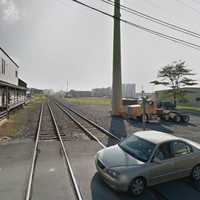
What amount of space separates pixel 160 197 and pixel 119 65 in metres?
19.6

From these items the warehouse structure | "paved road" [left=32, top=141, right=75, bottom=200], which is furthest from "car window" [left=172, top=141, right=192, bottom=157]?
the warehouse structure

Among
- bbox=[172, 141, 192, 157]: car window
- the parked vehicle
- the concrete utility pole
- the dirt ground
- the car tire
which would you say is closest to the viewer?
bbox=[172, 141, 192, 157]: car window

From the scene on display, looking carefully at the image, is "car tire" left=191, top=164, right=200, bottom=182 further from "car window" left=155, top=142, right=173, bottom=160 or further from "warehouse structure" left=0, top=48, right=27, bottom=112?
"warehouse structure" left=0, top=48, right=27, bottom=112

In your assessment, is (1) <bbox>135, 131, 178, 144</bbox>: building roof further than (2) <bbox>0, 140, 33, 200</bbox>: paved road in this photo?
Yes

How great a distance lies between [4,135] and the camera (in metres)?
11.7

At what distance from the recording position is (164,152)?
5508 millimetres

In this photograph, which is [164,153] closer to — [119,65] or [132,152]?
[132,152]

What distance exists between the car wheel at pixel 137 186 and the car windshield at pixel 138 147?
0.56 m

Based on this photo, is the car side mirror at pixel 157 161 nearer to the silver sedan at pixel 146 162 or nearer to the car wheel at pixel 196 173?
the silver sedan at pixel 146 162

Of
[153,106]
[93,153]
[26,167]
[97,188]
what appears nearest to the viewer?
[97,188]

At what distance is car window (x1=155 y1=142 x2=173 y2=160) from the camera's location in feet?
17.6

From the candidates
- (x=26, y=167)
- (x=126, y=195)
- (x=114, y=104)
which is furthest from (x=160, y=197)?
(x=114, y=104)

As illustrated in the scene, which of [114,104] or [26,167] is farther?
[114,104]

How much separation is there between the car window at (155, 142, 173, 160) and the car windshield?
0.20 meters
